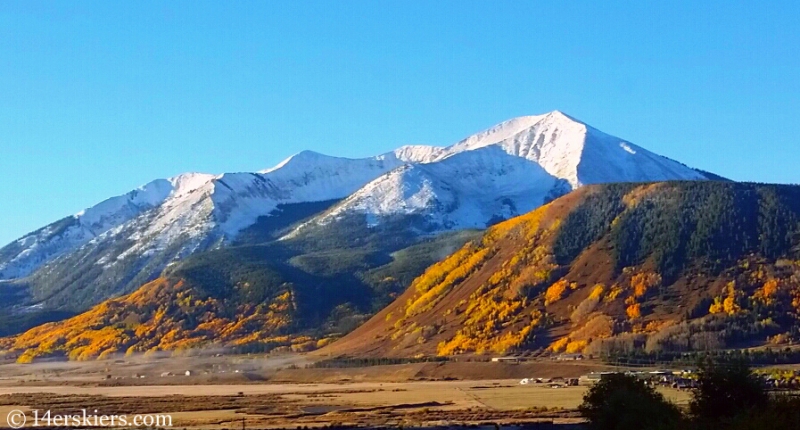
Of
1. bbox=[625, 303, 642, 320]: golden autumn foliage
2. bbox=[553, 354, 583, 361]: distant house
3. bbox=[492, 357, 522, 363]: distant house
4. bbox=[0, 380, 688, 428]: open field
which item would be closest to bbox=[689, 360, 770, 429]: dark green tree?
bbox=[0, 380, 688, 428]: open field

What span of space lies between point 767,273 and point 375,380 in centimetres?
7513

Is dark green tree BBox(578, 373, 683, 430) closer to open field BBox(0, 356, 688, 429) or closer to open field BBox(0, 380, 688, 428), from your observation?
open field BBox(0, 356, 688, 429)

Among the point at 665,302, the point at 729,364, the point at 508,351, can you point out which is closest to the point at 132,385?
the point at 508,351

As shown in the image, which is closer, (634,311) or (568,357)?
(568,357)

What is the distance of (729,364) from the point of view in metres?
78.7

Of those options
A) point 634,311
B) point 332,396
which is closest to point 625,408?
point 332,396

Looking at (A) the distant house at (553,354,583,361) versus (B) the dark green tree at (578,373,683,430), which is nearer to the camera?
(B) the dark green tree at (578,373,683,430)

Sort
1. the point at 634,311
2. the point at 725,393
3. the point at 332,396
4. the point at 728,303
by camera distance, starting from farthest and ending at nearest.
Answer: the point at 634,311, the point at 728,303, the point at 332,396, the point at 725,393

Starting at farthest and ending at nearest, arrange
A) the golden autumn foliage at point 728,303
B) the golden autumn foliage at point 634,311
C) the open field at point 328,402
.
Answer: the golden autumn foliage at point 634,311 → the golden autumn foliage at point 728,303 → the open field at point 328,402

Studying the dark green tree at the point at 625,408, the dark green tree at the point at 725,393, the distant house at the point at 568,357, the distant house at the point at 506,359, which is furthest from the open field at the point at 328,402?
the dark green tree at the point at 725,393

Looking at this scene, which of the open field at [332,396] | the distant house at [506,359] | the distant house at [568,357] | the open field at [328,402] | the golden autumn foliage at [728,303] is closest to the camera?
the open field at [328,402]

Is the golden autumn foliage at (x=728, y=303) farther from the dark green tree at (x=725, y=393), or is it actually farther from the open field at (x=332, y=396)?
the dark green tree at (x=725, y=393)

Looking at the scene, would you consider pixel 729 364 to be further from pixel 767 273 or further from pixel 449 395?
pixel 767 273

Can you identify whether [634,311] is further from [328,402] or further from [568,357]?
[328,402]
